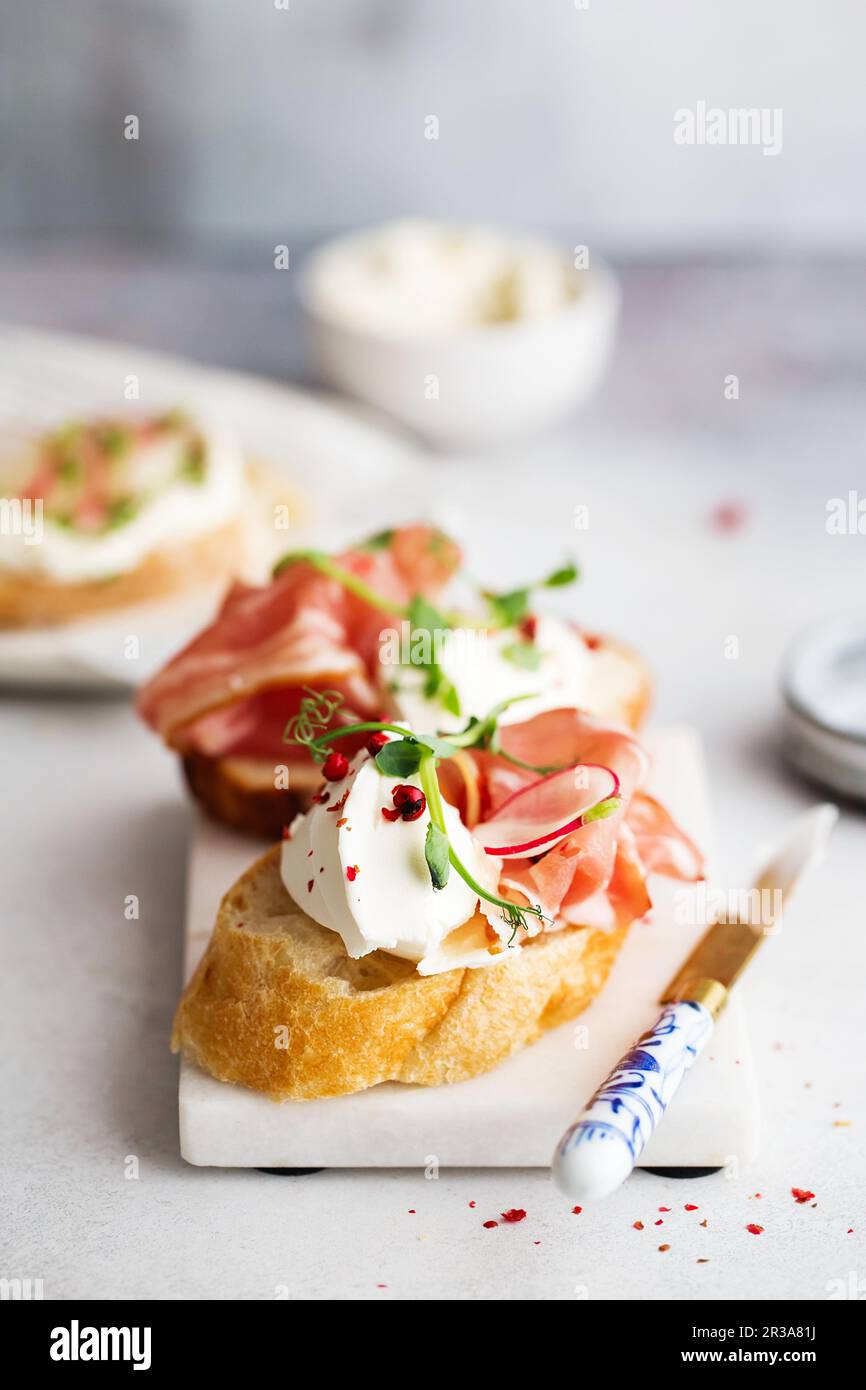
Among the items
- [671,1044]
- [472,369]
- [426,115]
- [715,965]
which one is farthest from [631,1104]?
[426,115]

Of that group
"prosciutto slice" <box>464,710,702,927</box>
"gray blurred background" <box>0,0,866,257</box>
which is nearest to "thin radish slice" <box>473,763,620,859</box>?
"prosciutto slice" <box>464,710,702,927</box>

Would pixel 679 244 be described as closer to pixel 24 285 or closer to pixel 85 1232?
pixel 24 285

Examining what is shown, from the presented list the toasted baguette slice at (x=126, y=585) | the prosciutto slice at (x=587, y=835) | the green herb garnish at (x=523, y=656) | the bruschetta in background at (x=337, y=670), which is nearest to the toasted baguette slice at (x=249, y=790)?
the bruschetta in background at (x=337, y=670)

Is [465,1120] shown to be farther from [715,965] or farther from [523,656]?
[523,656]

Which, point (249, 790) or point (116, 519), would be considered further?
point (116, 519)

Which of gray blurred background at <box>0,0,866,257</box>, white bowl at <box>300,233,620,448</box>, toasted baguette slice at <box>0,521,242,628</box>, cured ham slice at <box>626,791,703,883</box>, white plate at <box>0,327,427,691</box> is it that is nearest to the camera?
cured ham slice at <box>626,791,703,883</box>

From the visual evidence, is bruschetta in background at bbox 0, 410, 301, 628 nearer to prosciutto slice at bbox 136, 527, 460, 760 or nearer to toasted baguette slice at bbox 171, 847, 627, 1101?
prosciutto slice at bbox 136, 527, 460, 760

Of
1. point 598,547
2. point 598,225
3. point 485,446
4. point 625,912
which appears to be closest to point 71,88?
point 598,225
